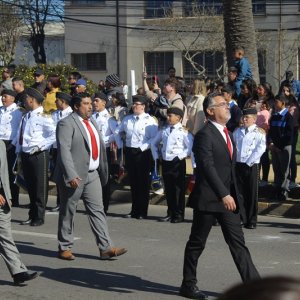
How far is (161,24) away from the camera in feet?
145

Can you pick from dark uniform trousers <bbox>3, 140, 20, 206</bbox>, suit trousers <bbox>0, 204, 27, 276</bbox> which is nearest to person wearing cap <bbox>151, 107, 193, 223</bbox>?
dark uniform trousers <bbox>3, 140, 20, 206</bbox>

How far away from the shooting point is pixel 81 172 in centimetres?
812

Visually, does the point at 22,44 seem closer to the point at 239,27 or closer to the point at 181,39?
the point at 181,39

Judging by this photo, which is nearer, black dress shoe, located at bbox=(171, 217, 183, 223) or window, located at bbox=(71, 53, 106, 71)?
black dress shoe, located at bbox=(171, 217, 183, 223)

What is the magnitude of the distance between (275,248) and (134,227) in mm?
2308

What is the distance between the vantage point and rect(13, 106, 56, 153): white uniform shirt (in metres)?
10.9

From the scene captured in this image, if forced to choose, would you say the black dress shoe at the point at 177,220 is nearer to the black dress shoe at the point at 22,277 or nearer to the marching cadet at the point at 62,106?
the marching cadet at the point at 62,106

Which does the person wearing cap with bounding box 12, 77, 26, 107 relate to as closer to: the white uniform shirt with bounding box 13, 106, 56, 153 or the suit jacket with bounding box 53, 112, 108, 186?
the white uniform shirt with bounding box 13, 106, 56, 153

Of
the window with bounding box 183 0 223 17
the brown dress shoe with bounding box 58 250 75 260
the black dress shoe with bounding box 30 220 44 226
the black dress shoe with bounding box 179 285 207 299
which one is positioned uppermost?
the window with bounding box 183 0 223 17

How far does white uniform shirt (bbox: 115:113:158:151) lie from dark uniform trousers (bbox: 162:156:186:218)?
0.44 metres

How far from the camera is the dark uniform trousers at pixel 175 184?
11047 millimetres

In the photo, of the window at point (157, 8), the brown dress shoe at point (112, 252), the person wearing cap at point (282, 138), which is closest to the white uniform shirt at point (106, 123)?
the person wearing cap at point (282, 138)

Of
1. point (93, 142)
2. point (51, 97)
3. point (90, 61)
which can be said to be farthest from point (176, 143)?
point (90, 61)

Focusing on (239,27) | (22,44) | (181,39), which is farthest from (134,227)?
(22,44)
